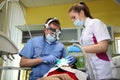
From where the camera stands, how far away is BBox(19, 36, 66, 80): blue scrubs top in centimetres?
184

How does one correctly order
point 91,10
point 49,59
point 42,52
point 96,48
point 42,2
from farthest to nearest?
point 42,2
point 91,10
point 42,52
point 49,59
point 96,48

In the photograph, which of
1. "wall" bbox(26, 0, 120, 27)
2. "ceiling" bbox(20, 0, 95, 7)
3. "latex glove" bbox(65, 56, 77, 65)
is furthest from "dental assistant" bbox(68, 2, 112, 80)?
"ceiling" bbox(20, 0, 95, 7)

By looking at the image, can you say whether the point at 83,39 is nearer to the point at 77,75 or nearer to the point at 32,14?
the point at 77,75

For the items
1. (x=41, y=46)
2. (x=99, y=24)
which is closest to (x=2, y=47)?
(x=41, y=46)

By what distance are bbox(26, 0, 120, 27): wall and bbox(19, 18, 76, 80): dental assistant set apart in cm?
199

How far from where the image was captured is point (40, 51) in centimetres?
196

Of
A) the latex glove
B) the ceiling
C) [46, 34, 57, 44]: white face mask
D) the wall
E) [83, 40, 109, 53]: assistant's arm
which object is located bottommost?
the latex glove

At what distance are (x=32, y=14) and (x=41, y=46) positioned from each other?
2.43 meters

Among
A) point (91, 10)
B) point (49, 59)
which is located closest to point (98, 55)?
point (49, 59)

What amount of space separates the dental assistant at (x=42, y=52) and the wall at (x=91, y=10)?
1.99m

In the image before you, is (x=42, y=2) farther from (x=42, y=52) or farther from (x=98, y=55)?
(x=98, y=55)

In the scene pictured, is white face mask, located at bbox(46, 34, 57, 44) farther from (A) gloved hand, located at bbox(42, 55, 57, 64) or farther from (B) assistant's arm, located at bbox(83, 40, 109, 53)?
(B) assistant's arm, located at bbox(83, 40, 109, 53)

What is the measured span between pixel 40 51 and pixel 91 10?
2305mm

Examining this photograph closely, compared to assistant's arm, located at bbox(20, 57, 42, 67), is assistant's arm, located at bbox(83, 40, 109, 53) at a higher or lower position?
higher
